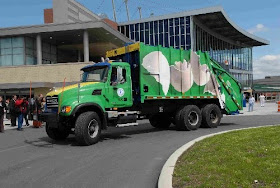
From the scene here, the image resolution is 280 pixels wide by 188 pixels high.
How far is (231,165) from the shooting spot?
6059 mm

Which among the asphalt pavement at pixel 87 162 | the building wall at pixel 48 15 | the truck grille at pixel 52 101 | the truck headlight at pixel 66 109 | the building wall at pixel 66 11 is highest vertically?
the building wall at pixel 48 15

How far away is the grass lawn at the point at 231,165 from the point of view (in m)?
5.12

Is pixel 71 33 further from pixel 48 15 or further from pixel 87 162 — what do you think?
pixel 87 162

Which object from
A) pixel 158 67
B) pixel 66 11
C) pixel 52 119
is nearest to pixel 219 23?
pixel 66 11

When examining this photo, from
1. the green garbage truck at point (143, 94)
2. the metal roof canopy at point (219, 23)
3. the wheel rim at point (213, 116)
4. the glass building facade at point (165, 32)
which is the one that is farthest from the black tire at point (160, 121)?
the metal roof canopy at point (219, 23)

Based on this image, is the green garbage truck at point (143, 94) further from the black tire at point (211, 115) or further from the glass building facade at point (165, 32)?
the glass building facade at point (165, 32)

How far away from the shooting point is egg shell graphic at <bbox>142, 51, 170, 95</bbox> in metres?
12.2

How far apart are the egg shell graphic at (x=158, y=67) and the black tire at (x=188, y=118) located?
1256 millimetres

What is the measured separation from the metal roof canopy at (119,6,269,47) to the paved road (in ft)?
157

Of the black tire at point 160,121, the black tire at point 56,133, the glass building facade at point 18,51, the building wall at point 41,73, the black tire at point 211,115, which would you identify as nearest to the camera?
the black tire at point 56,133

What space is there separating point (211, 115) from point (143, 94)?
4.13m

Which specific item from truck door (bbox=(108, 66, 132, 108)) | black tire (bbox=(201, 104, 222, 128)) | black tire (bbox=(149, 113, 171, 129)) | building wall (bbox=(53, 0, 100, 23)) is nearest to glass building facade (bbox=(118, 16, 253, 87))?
building wall (bbox=(53, 0, 100, 23))

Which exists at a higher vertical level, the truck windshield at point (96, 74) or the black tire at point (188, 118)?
the truck windshield at point (96, 74)

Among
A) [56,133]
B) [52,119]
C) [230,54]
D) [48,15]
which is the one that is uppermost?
[48,15]
